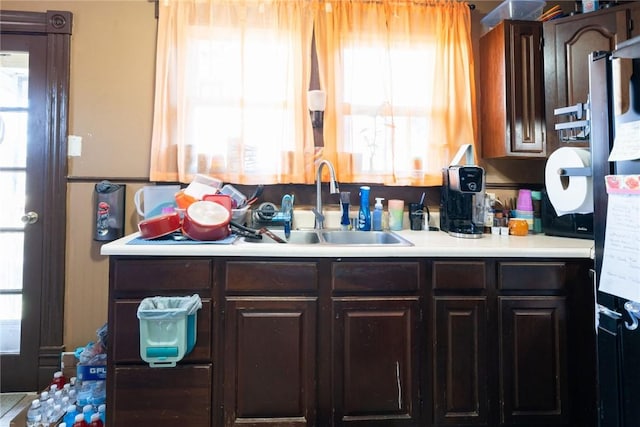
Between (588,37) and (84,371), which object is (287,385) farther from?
(588,37)

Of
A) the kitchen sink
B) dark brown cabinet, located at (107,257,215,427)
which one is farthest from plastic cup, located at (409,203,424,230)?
dark brown cabinet, located at (107,257,215,427)

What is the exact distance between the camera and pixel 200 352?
4.57 ft

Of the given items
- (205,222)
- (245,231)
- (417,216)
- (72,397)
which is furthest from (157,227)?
(417,216)

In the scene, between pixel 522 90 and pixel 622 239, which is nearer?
pixel 622 239

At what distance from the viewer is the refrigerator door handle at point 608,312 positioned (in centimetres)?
99

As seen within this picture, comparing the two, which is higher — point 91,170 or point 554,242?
point 91,170

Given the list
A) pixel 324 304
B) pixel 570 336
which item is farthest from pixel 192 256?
pixel 570 336

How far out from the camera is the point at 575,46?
179 centimetres

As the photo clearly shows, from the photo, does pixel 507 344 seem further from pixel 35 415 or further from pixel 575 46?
pixel 35 415

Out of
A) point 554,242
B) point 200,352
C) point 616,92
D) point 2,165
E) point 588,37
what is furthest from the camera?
point 2,165

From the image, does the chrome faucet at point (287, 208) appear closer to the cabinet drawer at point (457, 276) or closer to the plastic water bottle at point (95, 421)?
the cabinet drawer at point (457, 276)

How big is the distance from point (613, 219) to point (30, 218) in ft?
8.73

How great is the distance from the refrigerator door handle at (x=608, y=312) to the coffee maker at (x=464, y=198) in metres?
0.74

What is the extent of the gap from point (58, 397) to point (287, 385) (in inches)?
48.0
